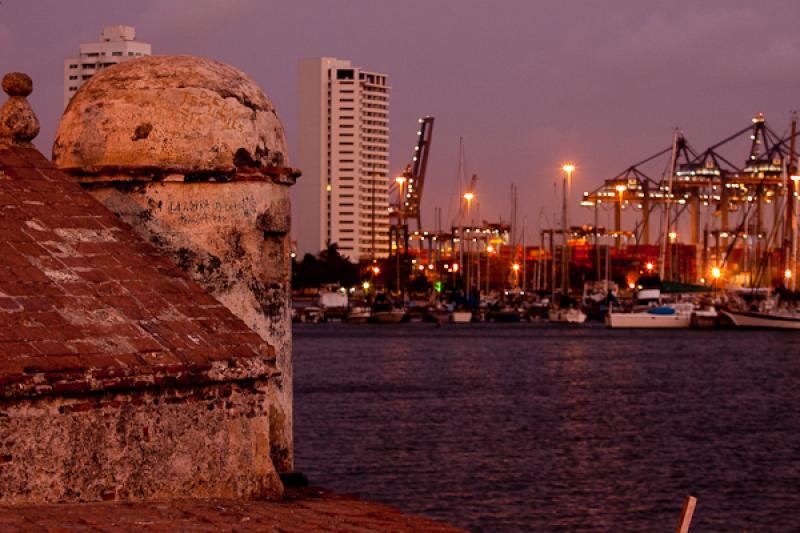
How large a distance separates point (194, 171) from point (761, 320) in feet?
341

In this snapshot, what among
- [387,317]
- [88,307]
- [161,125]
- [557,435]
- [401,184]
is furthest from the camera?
[401,184]

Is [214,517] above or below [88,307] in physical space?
below

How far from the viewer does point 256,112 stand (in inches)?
398

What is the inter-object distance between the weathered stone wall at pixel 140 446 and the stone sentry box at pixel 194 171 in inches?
60.3

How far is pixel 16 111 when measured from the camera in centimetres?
880

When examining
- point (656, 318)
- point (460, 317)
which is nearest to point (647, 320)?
point (656, 318)

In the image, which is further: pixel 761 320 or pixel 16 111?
pixel 761 320

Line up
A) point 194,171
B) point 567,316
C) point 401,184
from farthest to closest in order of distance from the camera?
1. point 401,184
2. point 567,316
3. point 194,171

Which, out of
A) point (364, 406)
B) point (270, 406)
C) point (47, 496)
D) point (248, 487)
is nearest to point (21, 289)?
point (47, 496)

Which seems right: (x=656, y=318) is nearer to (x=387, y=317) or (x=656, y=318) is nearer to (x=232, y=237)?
(x=387, y=317)

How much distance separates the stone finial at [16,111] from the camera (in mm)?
8773

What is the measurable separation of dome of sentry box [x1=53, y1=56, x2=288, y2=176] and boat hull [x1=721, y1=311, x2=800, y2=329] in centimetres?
10071

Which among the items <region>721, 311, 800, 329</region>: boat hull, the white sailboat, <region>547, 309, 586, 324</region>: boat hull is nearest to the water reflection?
<region>721, 311, 800, 329</region>: boat hull

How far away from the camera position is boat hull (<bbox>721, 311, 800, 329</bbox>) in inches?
4252
